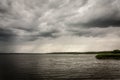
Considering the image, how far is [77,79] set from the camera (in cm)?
3741

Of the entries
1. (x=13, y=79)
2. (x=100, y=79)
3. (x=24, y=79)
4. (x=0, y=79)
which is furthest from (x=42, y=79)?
(x=100, y=79)

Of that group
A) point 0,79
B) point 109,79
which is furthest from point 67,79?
point 0,79

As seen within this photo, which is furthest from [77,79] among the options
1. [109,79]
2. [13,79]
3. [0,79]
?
[0,79]

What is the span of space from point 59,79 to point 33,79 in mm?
7003

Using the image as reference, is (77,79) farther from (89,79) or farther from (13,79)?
(13,79)

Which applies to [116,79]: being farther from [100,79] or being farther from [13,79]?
[13,79]

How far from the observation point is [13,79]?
3747 centimetres

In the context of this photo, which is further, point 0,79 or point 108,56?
point 108,56

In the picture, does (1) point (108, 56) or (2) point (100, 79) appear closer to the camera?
(2) point (100, 79)

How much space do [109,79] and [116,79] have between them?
1.73 metres

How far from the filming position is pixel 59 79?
1465 inches

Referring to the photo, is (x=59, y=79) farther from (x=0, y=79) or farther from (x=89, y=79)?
(x=0, y=79)

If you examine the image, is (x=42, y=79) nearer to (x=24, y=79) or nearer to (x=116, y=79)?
(x=24, y=79)

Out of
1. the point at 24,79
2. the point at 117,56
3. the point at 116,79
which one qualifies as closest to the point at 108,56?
the point at 117,56
